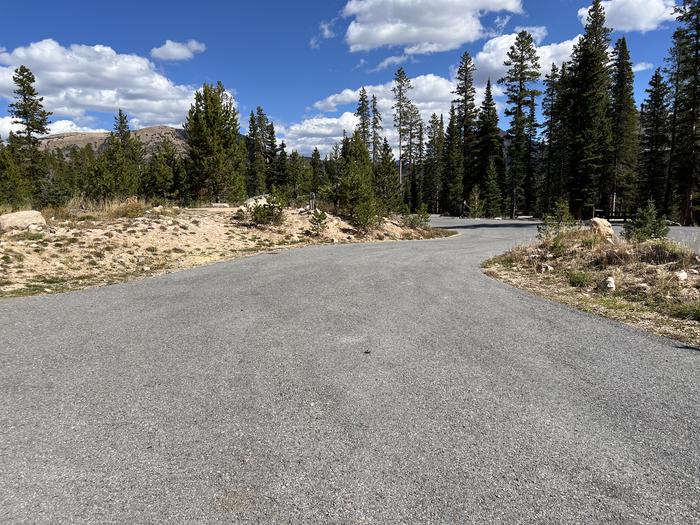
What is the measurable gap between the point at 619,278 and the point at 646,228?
438 cm

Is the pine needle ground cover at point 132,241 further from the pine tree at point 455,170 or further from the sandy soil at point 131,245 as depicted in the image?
the pine tree at point 455,170

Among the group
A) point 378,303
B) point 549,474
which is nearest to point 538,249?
point 378,303

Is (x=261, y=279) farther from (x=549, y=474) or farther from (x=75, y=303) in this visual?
(x=549, y=474)

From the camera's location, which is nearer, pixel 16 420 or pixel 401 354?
pixel 16 420

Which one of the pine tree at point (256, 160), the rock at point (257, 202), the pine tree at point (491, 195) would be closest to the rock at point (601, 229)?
the rock at point (257, 202)

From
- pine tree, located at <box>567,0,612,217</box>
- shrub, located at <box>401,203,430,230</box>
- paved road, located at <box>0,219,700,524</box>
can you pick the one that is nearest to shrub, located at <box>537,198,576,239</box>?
paved road, located at <box>0,219,700,524</box>

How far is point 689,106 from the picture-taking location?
86.9 ft

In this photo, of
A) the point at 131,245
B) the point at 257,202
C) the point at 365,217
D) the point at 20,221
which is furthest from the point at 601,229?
the point at 20,221

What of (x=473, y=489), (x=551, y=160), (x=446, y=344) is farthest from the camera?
(x=551, y=160)

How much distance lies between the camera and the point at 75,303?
7078 mm

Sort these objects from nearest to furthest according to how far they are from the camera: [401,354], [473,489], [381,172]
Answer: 1. [473,489]
2. [401,354]
3. [381,172]

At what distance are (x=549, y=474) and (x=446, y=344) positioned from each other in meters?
2.40

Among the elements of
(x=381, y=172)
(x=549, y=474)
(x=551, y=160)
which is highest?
(x=551, y=160)

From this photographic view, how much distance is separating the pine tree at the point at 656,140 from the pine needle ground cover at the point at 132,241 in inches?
1345
